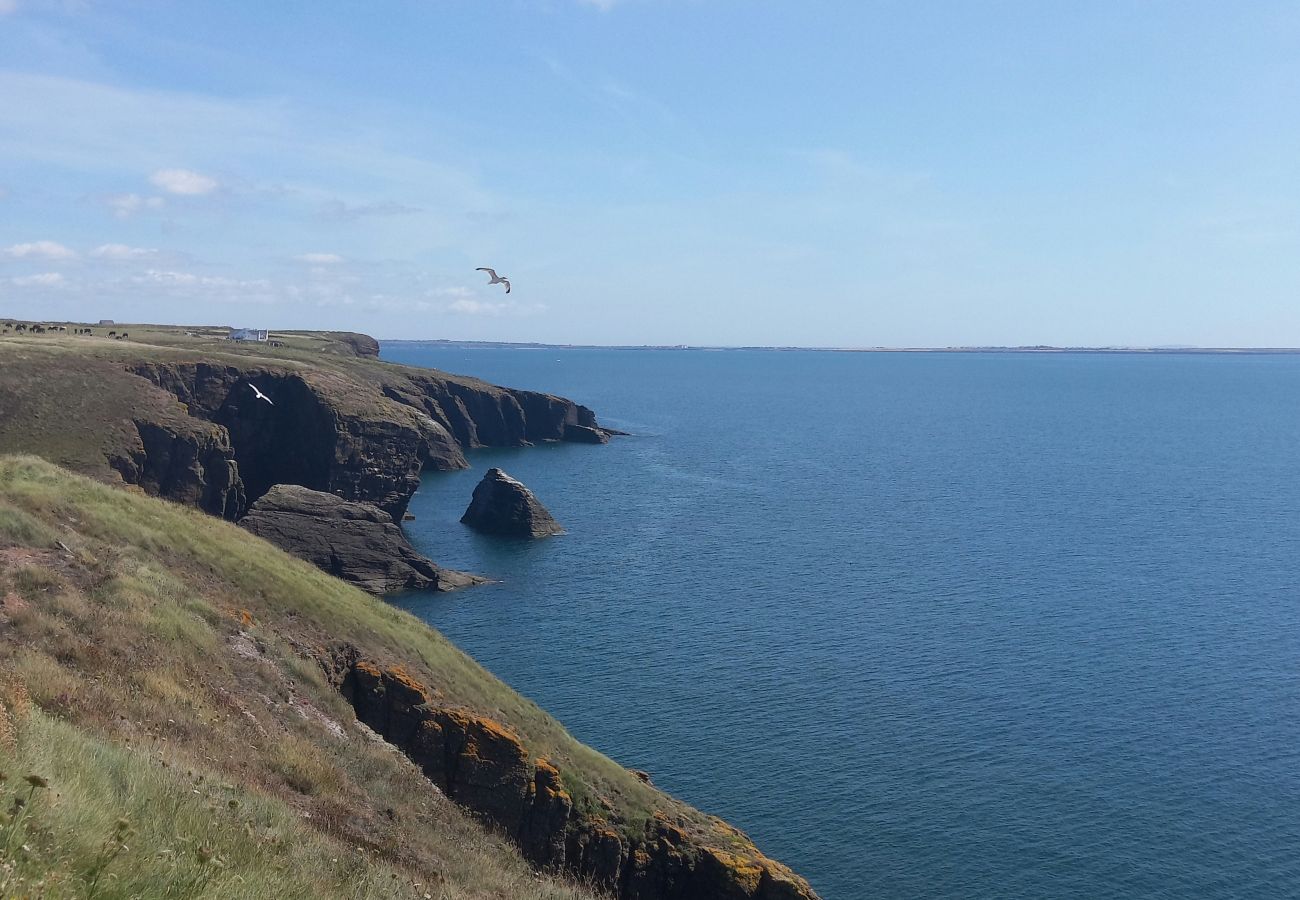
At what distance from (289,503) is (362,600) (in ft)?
140

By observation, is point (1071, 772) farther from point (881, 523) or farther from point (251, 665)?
point (881, 523)

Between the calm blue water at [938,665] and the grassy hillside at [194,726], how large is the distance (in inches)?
589

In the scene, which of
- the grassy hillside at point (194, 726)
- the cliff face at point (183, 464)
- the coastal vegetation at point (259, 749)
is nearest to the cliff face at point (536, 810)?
the coastal vegetation at point (259, 749)

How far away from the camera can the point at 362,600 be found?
123 ft

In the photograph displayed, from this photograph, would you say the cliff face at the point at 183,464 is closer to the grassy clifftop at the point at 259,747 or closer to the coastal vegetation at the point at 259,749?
the coastal vegetation at the point at 259,749

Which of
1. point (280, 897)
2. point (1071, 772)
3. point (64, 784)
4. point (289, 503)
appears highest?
point (64, 784)

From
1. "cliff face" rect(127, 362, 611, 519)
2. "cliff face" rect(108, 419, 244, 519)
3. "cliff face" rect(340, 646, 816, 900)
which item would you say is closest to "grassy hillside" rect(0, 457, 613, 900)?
"cliff face" rect(340, 646, 816, 900)

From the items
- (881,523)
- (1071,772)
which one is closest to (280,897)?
(1071,772)

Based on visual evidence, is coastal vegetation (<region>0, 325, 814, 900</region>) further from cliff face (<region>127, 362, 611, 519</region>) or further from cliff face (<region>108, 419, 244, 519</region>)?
cliff face (<region>127, 362, 611, 519</region>)

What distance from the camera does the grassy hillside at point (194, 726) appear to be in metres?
10.2

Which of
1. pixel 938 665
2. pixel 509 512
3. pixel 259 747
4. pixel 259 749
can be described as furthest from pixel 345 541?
pixel 259 749

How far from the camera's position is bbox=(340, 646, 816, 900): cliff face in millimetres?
29156

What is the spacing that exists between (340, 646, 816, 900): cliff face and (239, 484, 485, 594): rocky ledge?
143 feet

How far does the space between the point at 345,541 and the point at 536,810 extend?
165 ft
